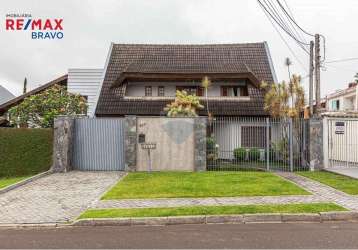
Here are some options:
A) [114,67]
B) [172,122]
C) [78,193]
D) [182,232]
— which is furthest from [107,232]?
[114,67]

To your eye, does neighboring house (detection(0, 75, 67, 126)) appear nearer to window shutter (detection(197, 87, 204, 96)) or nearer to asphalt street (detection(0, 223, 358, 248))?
window shutter (detection(197, 87, 204, 96))

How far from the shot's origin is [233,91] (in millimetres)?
24719

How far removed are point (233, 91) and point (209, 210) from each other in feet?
57.3

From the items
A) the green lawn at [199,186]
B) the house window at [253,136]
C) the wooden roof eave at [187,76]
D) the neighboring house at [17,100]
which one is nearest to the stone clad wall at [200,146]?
the green lawn at [199,186]

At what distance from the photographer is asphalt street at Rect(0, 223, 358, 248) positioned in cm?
588

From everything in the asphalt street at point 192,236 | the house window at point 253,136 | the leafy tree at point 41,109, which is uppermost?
the leafy tree at point 41,109

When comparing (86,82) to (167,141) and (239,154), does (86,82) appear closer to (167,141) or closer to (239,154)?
(167,141)

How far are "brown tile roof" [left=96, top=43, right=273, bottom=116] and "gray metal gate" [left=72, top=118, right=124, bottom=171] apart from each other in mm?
6809

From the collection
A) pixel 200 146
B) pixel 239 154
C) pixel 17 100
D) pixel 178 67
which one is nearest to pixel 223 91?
pixel 178 67

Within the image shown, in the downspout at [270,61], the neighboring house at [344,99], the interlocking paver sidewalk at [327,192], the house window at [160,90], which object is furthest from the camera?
the neighboring house at [344,99]

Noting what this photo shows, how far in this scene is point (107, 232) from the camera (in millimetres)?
6895

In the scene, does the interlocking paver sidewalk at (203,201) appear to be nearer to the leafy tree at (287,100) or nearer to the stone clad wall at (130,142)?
the stone clad wall at (130,142)

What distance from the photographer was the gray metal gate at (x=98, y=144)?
15977mm

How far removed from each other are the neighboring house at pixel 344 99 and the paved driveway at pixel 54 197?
27.3 m
